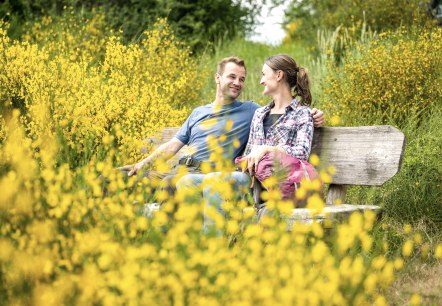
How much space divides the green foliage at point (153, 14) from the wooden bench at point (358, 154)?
7363 millimetres

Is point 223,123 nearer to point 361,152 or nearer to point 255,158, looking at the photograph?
point 255,158

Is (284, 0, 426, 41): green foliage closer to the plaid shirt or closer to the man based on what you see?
the man

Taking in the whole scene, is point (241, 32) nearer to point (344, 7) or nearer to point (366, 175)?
point (344, 7)

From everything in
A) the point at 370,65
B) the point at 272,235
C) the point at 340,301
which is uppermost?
the point at 370,65

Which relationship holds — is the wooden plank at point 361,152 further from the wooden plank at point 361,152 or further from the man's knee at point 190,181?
the man's knee at point 190,181

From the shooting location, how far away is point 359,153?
448cm

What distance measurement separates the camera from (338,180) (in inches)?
180

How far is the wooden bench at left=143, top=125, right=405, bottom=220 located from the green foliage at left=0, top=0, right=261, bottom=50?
7363 millimetres

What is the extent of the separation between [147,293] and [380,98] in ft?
16.0

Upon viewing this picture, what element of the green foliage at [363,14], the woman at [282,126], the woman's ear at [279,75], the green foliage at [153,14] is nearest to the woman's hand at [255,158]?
the woman at [282,126]

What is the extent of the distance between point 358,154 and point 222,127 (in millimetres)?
1029

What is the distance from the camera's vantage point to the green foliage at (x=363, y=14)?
11.6 meters

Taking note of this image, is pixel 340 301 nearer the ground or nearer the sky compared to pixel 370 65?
nearer the ground

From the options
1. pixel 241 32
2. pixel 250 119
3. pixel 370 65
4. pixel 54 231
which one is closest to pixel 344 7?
pixel 241 32
